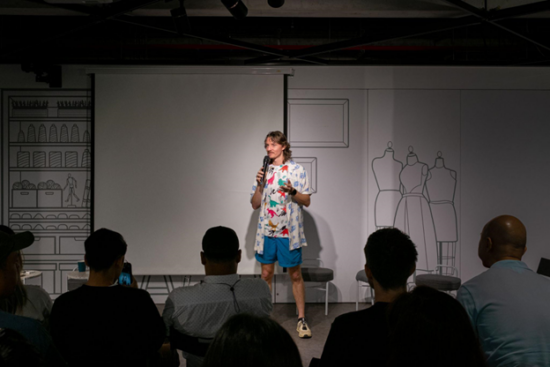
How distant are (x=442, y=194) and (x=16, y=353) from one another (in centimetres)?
467

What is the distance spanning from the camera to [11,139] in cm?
466

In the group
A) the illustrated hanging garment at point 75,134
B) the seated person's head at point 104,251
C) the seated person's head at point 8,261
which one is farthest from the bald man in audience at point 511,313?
the illustrated hanging garment at point 75,134

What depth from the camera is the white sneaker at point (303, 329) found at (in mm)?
3709

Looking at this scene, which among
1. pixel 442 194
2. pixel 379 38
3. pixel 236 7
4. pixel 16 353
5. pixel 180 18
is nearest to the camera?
pixel 16 353

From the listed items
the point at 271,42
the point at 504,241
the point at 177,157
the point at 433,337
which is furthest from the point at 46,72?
the point at 433,337

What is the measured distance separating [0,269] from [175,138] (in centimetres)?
318

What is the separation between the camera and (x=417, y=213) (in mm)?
4750

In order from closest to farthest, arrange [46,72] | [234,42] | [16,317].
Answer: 1. [16,317]
2. [234,42]
3. [46,72]

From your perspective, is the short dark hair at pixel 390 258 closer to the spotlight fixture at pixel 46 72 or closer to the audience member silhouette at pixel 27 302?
the audience member silhouette at pixel 27 302

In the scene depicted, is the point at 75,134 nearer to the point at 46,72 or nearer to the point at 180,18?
the point at 46,72

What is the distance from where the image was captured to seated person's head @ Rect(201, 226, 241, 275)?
202cm

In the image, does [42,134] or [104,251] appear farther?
[42,134]

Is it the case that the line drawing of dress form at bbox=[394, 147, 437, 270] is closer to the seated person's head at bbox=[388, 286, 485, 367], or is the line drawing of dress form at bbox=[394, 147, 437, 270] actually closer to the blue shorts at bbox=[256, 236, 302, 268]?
the blue shorts at bbox=[256, 236, 302, 268]

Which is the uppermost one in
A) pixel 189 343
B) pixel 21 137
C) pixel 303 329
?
pixel 21 137
